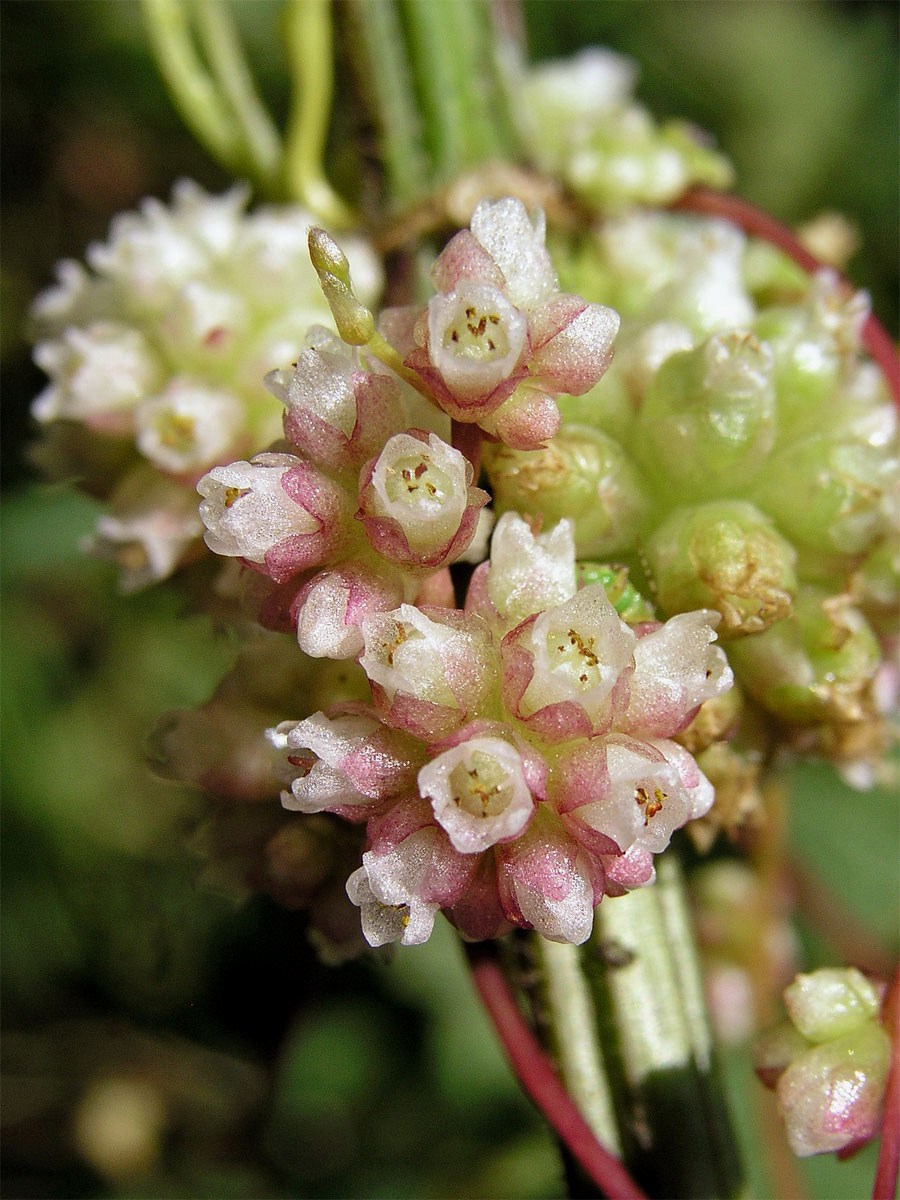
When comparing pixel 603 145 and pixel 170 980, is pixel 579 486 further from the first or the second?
pixel 170 980

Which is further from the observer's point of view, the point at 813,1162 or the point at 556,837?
the point at 813,1162

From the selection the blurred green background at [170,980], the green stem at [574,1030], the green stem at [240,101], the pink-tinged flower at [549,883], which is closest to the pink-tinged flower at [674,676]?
the pink-tinged flower at [549,883]

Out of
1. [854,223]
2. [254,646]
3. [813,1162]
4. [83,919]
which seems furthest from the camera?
[854,223]

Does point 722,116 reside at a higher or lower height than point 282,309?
lower

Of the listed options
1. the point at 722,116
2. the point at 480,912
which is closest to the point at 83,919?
the point at 480,912

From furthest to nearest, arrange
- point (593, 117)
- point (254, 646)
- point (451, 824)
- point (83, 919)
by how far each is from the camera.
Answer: point (83, 919) < point (593, 117) < point (254, 646) < point (451, 824)

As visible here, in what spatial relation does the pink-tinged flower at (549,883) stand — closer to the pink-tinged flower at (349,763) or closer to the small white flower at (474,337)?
the pink-tinged flower at (349,763)

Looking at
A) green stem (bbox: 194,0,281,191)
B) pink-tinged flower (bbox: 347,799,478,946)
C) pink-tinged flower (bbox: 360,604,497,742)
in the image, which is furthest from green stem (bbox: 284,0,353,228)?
pink-tinged flower (bbox: 347,799,478,946)

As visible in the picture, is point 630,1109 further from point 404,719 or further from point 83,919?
point 83,919
